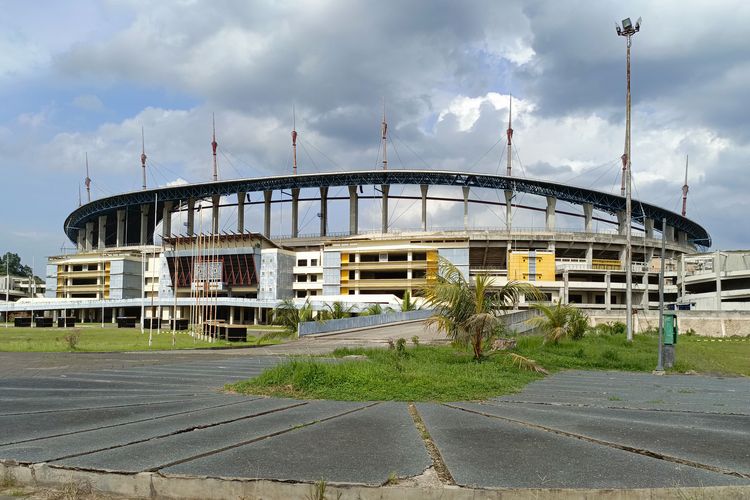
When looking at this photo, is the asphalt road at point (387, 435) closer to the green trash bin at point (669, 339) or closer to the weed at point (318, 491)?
the weed at point (318, 491)

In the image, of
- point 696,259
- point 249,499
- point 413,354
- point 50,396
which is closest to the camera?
point 249,499

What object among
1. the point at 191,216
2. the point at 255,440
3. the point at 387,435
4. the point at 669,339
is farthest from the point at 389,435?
the point at 191,216

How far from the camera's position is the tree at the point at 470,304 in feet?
54.3

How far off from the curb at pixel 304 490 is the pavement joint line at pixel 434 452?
0.40 metres

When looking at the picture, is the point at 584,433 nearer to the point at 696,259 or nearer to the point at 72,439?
the point at 72,439

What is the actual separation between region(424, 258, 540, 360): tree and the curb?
1074 cm

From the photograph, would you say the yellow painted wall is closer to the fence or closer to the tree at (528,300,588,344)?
the fence

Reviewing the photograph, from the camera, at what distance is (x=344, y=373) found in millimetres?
12906

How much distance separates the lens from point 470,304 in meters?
16.7

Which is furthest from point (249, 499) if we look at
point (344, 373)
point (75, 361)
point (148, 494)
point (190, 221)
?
point (190, 221)

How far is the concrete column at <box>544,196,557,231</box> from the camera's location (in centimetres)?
9182

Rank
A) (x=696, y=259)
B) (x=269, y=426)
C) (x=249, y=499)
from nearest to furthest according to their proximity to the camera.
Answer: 1. (x=249, y=499)
2. (x=269, y=426)
3. (x=696, y=259)

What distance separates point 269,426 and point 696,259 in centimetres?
9462

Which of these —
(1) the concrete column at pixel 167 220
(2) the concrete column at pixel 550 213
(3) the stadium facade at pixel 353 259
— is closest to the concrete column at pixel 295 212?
(3) the stadium facade at pixel 353 259
